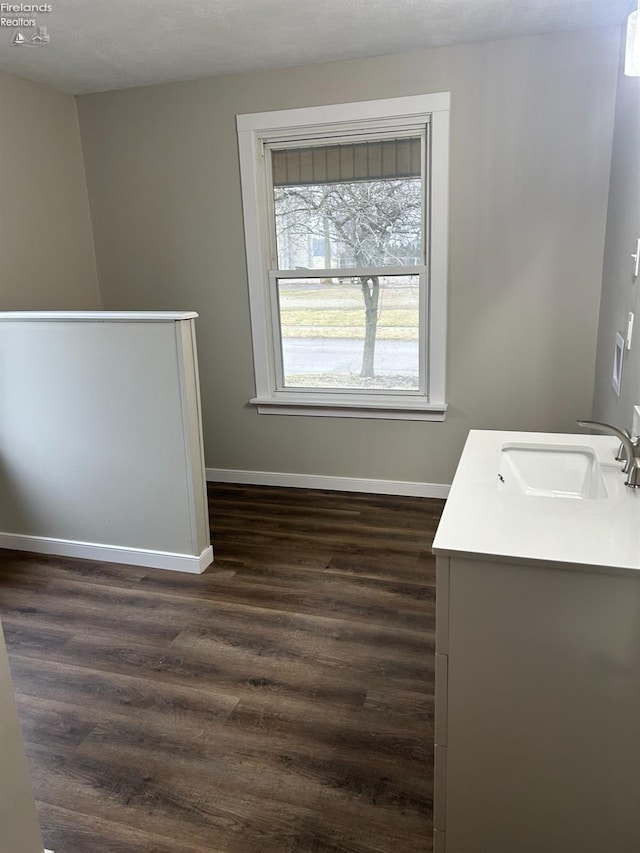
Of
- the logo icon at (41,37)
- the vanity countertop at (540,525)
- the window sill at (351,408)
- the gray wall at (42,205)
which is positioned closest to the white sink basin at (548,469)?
the vanity countertop at (540,525)

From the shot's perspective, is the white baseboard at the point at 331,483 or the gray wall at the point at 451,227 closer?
the gray wall at the point at 451,227

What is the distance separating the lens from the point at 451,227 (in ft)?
11.1

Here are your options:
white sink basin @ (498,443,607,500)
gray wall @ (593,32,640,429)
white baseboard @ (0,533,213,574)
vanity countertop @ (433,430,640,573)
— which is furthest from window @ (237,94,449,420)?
vanity countertop @ (433,430,640,573)

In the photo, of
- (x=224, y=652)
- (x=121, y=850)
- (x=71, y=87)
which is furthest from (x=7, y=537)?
(x=71, y=87)

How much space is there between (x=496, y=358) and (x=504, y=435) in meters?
1.48

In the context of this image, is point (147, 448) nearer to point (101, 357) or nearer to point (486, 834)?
point (101, 357)

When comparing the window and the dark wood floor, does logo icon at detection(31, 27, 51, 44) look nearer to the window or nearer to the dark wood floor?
the window

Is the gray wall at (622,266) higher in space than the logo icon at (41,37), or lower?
lower

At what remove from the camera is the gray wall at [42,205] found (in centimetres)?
346

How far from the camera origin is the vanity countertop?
4.10ft

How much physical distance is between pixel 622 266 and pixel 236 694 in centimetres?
230

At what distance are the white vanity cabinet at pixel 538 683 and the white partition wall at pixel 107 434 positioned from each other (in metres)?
1.78

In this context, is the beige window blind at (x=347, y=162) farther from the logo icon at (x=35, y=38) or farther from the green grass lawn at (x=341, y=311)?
the logo icon at (x=35, y=38)

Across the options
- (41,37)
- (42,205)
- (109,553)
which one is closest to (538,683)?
(109,553)
